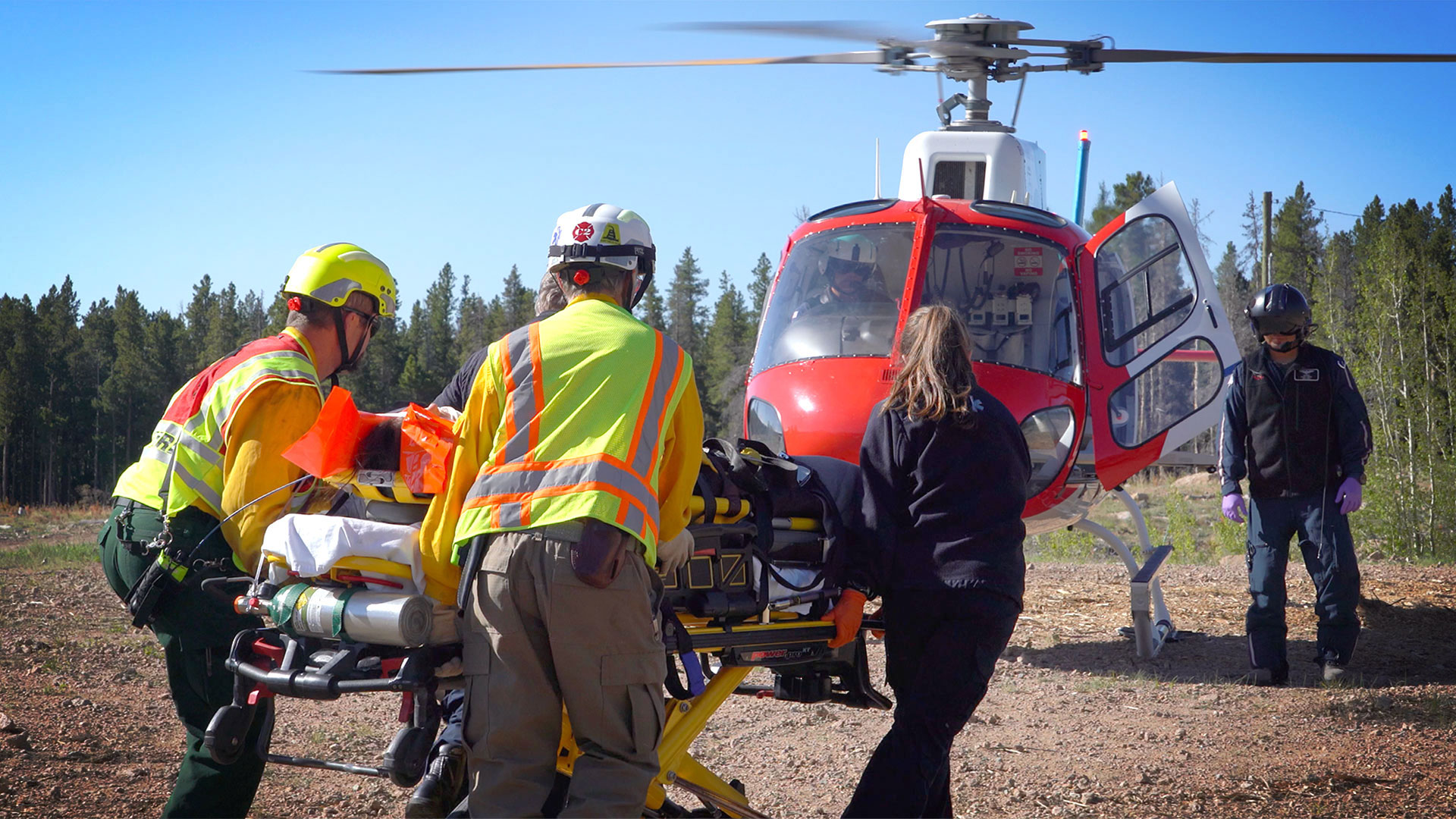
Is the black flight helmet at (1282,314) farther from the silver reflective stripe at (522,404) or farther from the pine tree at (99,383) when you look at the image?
the pine tree at (99,383)

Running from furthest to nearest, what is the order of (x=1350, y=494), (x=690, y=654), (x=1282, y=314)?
(x=1282, y=314)
(x=1350, y=494)
(x=690, y=654)

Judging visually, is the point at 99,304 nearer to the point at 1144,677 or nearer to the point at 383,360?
the point at 383,360

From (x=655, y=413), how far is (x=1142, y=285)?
212 inches

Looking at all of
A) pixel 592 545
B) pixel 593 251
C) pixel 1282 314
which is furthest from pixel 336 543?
pixel 1282 314

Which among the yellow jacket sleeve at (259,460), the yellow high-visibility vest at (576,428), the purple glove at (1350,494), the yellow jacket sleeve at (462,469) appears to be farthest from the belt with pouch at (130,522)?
the purple glove at (1350,494)

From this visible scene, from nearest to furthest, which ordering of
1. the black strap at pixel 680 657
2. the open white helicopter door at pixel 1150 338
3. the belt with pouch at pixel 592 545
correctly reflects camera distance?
the belt with pouch at pixel 592 545 < the black strap at pixel 680 657 < the open white helicopter door at pixel 1150 338

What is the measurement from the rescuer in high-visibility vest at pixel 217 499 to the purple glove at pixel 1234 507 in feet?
18.0

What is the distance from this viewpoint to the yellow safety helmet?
3.63 meters

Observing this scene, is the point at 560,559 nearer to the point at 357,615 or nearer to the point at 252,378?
the point at 357,615

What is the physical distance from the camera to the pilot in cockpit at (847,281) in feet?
23.1

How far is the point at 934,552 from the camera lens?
3557 millimetres

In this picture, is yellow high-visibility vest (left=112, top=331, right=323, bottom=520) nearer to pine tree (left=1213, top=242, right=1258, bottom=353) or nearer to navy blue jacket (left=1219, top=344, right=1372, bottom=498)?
navy blue jacket (left=1219, top=344, right=1372, bottom=498)

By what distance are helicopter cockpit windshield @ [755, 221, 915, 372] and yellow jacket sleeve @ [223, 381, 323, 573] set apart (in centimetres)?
393

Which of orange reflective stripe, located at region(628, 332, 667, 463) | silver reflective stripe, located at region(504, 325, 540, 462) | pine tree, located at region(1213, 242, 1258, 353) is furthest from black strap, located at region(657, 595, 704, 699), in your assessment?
pine tree, located at region(1213, 242, 1258, 353)
